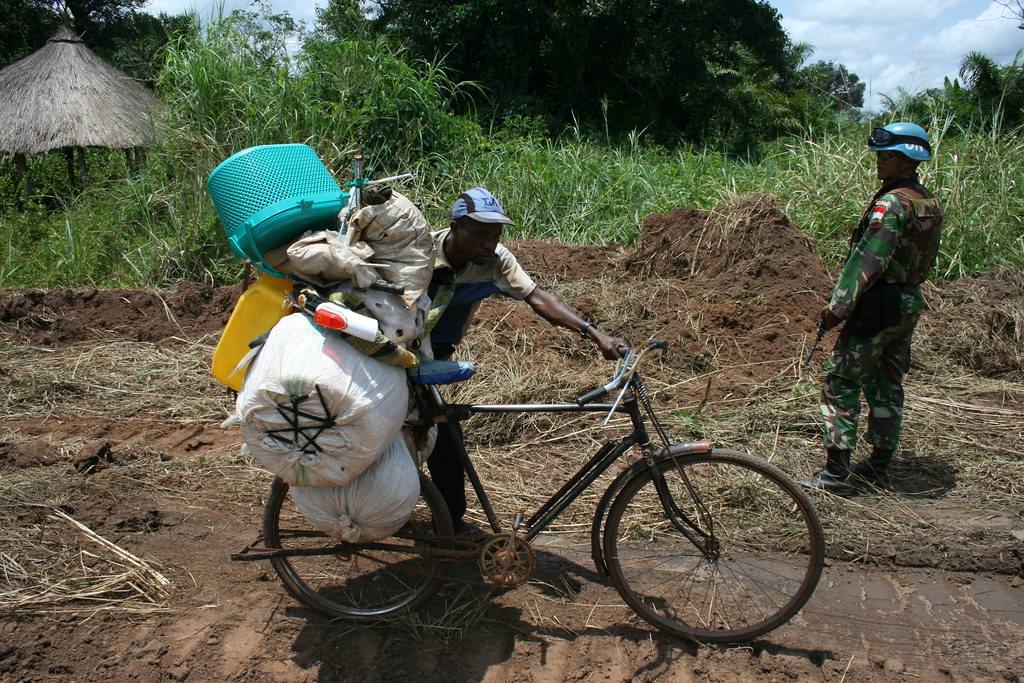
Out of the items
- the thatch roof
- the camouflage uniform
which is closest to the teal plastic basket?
the camouflage uniform

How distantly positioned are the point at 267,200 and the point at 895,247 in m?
2.98

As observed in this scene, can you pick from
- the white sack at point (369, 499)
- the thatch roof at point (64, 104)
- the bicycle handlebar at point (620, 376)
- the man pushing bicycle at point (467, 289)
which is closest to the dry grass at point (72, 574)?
the white sack at point (369, 499)

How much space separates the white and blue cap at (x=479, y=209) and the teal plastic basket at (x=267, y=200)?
438mm

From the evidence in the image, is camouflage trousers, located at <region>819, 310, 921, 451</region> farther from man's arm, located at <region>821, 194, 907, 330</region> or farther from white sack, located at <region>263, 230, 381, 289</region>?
white sack, located at <region>263, 230, 381, 289</region>

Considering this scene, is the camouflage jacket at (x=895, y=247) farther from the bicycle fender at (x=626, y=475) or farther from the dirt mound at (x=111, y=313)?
the dirt mound at (x=111, y=313)

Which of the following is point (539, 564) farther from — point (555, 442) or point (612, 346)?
point (555, 442)

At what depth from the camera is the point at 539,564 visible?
3660 millimetres

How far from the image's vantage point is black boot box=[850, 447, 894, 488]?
170 inches

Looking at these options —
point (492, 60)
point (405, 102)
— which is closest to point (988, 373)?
point (405, 102)

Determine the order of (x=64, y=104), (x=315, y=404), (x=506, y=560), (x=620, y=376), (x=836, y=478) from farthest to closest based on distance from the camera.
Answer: (x=64, y=104)
(x=836, y=478)
(x=506, y=560)
(x=620, y=376)
(x=315, y=404)

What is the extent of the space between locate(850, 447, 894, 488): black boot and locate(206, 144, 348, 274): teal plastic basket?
10.3ft

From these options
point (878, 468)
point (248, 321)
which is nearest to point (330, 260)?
→ point (248, 321)

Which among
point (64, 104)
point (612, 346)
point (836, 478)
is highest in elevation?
point (64, 104)

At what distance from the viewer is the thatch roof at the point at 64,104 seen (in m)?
13.0
